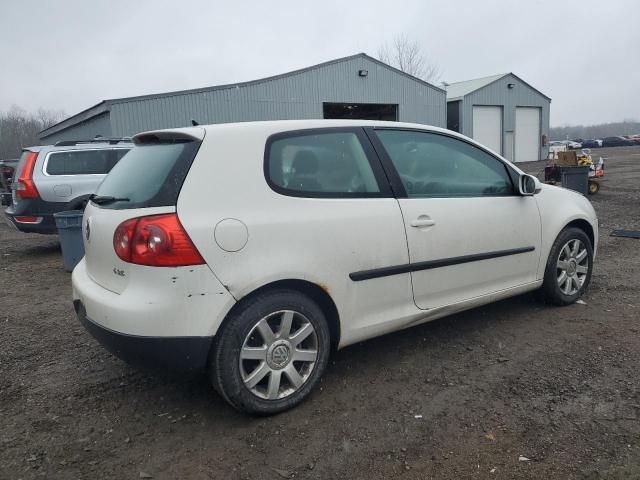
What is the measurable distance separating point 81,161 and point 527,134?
1220 inches

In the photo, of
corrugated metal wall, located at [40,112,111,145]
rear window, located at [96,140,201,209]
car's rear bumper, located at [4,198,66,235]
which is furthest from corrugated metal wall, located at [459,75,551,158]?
rear window, located at [96,140,201,209]

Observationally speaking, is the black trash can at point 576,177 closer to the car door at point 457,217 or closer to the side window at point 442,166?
the car door at point 457,217

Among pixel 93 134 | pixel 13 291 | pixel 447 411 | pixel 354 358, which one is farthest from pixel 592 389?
pixel 93 134

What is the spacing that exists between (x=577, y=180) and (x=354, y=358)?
11566 millimetres

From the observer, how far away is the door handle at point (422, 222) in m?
3.37

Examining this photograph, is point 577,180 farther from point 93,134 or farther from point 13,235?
point 93,134

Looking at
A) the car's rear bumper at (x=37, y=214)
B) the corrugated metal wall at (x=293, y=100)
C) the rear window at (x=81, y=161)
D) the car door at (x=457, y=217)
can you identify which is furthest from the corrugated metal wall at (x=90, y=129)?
the car door at (x=457, y=217)

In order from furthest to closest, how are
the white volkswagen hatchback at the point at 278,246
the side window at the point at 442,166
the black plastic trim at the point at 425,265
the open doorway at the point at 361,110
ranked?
the open doorway at the point at 361,110 < the side window at the point at 442,166 < the black plastic trim at the point at 425,265 < the white volkswagen hatchback at the point at 278,246

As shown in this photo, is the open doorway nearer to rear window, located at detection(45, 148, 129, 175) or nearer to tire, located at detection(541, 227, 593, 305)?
rear window, located at detection(45, 148, 129, 175)

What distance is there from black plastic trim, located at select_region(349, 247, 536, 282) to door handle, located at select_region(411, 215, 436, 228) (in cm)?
25

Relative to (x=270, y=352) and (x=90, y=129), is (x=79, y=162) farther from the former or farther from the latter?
(x=90, y=129)

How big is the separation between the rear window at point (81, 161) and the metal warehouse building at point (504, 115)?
24849mm

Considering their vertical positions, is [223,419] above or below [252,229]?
below

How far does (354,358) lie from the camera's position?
12.1ft
